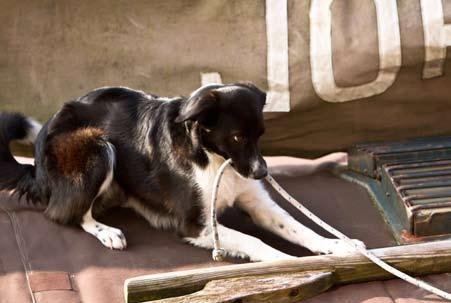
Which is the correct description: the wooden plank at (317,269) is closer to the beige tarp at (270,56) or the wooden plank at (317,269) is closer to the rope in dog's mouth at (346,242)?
the rope in dog's mouth at (346,242)

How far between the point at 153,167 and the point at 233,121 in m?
0.60

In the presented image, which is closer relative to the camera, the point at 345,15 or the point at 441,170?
the point at 441,170

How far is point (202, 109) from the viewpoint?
136 inches

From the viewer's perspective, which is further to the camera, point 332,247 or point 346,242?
point 332,247

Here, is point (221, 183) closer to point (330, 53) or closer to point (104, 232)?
point (104, 232)

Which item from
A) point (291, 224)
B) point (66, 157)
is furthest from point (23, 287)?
point (291, 224)

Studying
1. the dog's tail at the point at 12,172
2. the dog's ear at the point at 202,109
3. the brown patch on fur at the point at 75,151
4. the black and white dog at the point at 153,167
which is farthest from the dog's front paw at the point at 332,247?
the dog's tail at the point at 12,172

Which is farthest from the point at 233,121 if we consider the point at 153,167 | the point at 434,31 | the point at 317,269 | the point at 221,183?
the point at 434,31

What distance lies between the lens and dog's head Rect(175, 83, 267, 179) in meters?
3.49

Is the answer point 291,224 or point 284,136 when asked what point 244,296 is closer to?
point 291,224

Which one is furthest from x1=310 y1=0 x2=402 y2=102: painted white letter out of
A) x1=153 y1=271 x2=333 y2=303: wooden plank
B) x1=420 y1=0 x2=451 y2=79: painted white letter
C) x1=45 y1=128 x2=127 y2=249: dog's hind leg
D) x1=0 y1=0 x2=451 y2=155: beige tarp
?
x1=153 y1=271 x2=333 y2=303: wooden plank

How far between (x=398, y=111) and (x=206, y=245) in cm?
165

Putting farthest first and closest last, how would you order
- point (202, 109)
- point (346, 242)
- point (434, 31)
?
point (434, 31), point (346, 242), point (202, 109)

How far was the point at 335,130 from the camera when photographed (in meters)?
4.85
